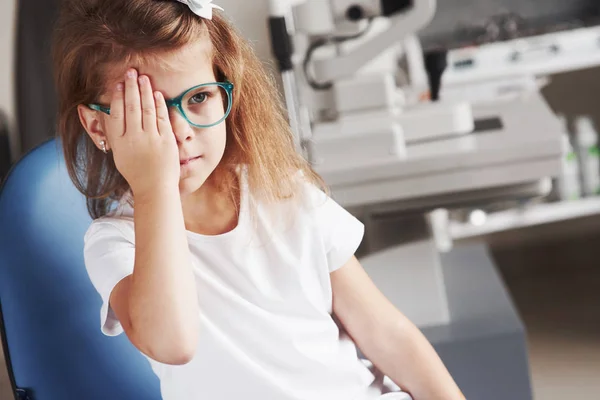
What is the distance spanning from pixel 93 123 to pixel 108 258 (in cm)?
12

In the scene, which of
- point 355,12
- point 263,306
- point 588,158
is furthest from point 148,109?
point 588,158

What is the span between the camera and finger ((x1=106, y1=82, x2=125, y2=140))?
67cm

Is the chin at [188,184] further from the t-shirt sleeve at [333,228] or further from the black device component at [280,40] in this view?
the black device component at [280,40]

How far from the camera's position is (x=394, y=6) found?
131 cm

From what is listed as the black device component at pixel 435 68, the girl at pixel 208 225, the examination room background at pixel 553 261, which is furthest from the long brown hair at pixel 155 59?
the examination room background at pixel 553 261

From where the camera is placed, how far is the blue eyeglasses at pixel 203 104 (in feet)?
2.28

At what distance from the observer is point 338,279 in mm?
857

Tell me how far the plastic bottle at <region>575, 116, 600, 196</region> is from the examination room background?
327 mm

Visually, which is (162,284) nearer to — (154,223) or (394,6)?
(154,223)

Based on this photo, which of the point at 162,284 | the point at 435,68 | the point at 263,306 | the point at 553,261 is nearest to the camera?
the point at 162,284

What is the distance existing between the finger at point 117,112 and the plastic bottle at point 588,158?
6.14ft

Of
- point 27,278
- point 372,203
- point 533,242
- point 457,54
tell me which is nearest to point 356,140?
point 372,203

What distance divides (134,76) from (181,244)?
136 millimetres

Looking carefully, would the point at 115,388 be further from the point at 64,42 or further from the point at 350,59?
the point at 350,59
